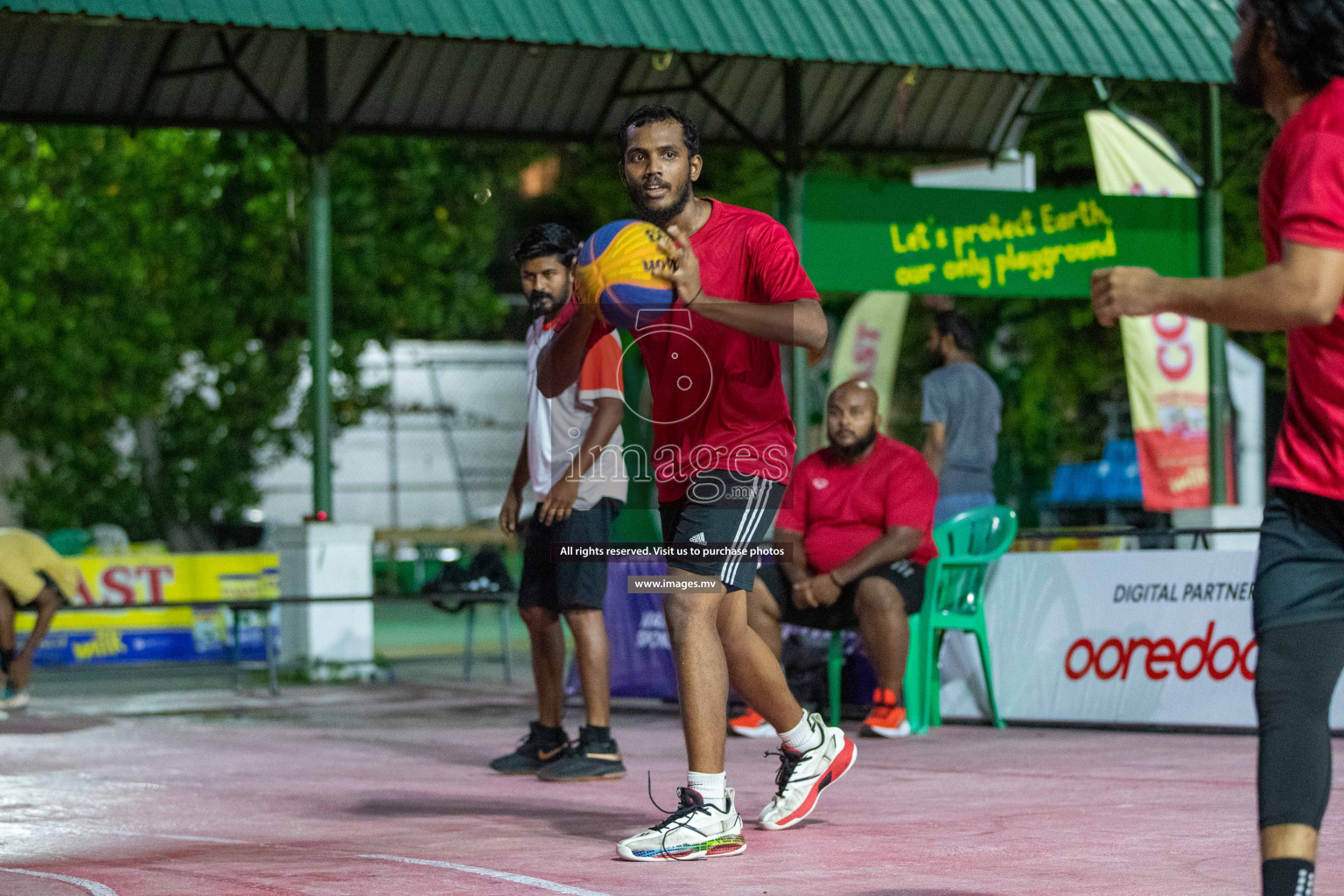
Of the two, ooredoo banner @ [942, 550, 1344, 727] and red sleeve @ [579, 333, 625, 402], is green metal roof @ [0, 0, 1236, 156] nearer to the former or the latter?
ooredoo banner @ [942, 550, 1344, 727]

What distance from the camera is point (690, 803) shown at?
18.0ft

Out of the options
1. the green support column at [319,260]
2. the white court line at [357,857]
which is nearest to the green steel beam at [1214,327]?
the green support column at [319,260]

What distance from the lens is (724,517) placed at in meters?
5.51

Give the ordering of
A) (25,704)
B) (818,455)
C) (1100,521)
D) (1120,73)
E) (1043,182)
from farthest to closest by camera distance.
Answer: (1043,182), (1100,521), (1120,73), (25,704), (818,455)

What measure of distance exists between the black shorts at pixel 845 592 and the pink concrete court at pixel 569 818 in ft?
2.33

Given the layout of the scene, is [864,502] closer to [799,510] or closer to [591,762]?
[799,510]

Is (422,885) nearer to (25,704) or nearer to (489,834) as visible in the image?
(489,834)

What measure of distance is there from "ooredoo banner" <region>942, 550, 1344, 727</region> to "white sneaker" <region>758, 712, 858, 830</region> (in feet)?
11.9

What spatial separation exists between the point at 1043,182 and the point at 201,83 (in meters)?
10.9

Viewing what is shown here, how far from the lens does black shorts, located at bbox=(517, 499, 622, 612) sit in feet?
24.8

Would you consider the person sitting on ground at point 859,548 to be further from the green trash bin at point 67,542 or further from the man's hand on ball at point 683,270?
the green trash bin at point 67,542

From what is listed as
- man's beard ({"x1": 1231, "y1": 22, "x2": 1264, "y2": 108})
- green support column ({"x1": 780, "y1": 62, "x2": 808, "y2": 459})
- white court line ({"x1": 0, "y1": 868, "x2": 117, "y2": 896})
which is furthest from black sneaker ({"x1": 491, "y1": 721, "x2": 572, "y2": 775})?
green support column ({"x1": 780, "y1": 62, "x2": 808, "y2": 459})

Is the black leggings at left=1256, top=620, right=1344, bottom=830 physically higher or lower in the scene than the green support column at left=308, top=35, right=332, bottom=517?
lower

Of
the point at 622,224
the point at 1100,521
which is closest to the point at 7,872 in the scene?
the point at 622,224
